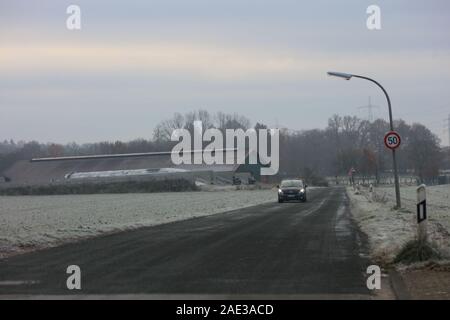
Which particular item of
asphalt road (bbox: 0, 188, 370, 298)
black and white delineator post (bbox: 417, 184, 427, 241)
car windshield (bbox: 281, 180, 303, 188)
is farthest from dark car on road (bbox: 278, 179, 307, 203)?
black and white delineator post (bbox: 417, 184, 427, 241)

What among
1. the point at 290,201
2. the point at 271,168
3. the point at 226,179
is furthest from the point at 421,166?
the point at 290,201

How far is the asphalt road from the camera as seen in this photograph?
9500 millimetres

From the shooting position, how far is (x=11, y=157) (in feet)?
486

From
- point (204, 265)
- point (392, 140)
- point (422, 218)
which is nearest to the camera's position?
point (422, 218)

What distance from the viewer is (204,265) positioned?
1195 centimetres

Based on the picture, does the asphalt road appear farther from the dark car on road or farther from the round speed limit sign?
the dark car on road

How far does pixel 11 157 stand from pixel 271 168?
6374cm

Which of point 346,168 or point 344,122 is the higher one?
point 344,122

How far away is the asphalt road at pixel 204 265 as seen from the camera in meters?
9.50

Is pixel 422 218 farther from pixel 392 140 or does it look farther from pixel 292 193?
pixel 292 193

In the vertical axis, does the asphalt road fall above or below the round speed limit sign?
below

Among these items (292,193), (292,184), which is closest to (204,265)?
(292,193)

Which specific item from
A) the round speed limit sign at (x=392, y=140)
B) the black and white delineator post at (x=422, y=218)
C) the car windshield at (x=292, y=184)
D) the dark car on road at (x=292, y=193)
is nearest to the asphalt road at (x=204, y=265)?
the black and white delineator post at (x=422, y=218)
